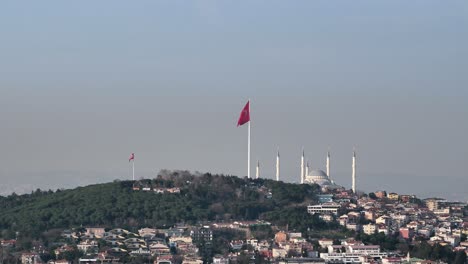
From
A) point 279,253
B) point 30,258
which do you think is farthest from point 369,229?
point 30,258

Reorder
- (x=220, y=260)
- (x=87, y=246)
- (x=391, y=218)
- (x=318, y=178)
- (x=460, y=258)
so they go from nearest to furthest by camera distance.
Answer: (x=460, y=258) < (x=220, y=260) < (x=87, y=246) < (x=391, y=218) < (x=318, y=178)

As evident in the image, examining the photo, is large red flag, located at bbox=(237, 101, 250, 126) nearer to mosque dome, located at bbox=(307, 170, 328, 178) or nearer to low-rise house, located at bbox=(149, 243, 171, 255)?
low-rise house, located at bbox=(149, 243, 171, 255)

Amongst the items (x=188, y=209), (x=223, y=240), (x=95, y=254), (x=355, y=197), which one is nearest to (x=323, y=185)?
(x=355, y=197)

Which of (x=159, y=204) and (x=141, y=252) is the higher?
(x=159, y=204)

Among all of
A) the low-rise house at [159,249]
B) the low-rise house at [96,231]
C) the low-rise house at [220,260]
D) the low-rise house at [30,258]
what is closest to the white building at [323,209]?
the low-rise house at [96,231]

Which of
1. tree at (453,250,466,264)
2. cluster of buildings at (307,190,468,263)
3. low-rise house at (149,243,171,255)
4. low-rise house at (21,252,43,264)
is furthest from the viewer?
low-rise house at (149,243,171,255)

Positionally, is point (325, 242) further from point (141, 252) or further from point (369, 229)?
point (141, 252)

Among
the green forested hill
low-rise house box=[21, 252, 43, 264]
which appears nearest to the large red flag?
the green forested hill

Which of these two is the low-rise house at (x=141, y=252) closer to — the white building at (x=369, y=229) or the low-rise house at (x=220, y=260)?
the low-rise house at (x=220, y=260)

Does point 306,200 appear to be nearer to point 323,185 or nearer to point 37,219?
point 323,185
